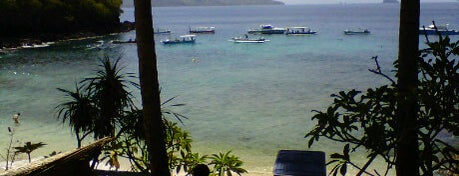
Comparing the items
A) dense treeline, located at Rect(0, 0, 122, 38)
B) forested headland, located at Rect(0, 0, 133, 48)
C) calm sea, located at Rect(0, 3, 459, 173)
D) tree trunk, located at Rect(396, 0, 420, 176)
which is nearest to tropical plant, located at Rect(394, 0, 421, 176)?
tree trunk, located at Rect(396, 0, 420, 176)

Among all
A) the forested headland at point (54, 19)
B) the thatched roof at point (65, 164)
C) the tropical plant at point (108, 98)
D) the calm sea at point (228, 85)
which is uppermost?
the forested headland at point (54, 19)

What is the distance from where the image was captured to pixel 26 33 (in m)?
63.7

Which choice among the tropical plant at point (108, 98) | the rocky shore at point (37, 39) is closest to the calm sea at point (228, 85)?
the rocky shore at point (37, 39)

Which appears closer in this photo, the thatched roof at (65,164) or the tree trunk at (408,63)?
the tree trunk at (408,63)

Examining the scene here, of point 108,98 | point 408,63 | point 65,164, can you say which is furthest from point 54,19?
point 408,63

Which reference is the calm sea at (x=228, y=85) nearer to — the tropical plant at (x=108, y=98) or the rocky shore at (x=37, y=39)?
the rocky shore at (x=37, y=39)

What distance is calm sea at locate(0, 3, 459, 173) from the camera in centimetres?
1800

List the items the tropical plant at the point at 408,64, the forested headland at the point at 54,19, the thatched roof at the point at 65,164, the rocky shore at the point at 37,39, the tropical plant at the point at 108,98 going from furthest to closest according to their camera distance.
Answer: the forested headland at the point at 54,19 → the rocky shore at the point at 37,39 → the tropical plant at the point at 108,98 → the thatched roof at the point at 65,164 → the tropical plant at the point at 408,64

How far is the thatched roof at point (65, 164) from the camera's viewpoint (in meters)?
4.70

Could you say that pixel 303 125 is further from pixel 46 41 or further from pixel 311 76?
pixel 46 41

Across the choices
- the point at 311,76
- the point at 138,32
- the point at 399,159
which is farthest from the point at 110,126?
the point at 311,76

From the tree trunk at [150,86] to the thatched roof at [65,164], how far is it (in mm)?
579

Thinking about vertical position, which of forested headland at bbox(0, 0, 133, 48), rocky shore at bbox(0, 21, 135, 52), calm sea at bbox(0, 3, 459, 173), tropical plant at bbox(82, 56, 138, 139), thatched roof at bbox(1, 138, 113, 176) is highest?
forested headland at bbox(0, 0, 133, 48)

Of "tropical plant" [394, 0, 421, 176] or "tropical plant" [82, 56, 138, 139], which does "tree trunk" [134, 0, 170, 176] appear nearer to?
"tropical plant" [82, 56, 138, 139]
